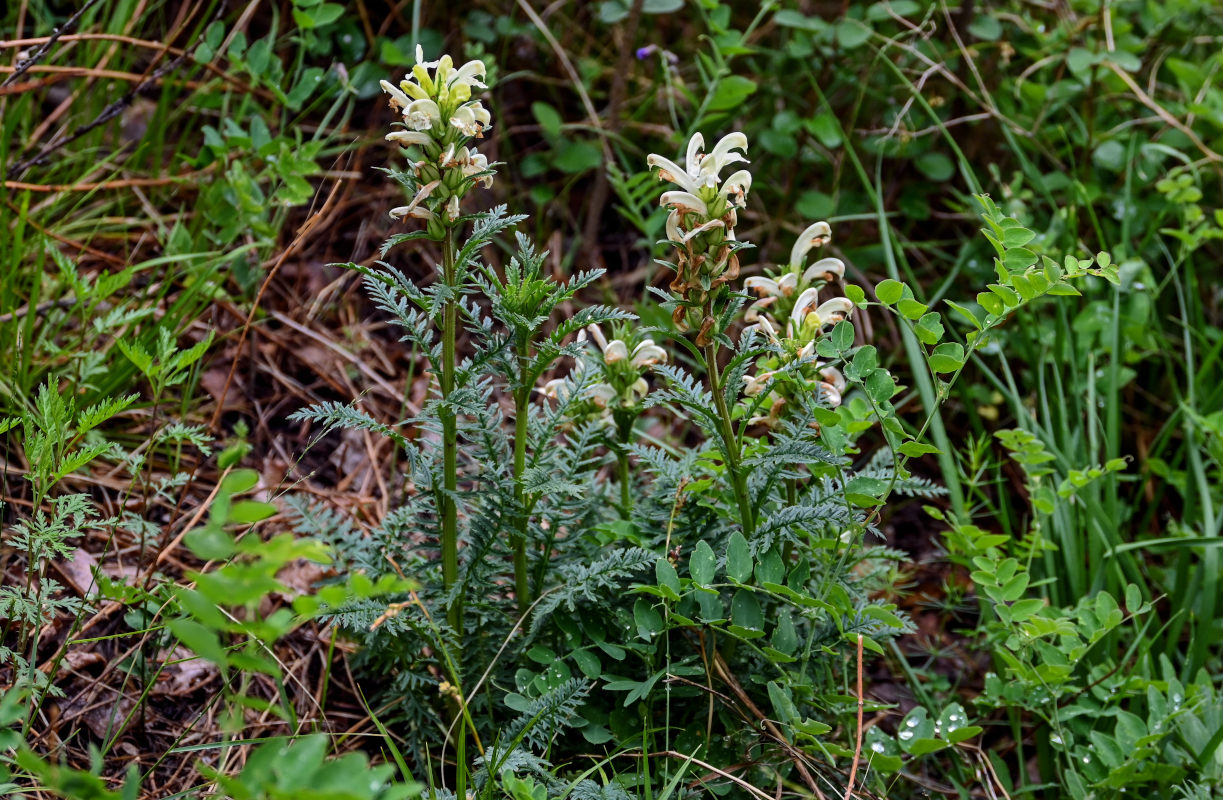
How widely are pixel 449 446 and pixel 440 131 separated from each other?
497mm

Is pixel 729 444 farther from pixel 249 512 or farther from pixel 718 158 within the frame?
pixel 249 512

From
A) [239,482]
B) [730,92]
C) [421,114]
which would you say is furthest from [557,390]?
[730,92]

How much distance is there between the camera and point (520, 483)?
162 cm

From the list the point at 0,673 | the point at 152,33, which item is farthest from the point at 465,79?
the point at 152,33

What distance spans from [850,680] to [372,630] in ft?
3.53

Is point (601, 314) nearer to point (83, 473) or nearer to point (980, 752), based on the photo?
point (980, 752)

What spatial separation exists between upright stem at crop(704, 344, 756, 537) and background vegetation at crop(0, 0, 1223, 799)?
8 centimetres

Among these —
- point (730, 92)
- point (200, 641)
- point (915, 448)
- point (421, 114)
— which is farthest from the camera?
point (730, 92)

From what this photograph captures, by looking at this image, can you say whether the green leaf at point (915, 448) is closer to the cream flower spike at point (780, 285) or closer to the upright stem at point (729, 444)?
the upright stem at point (729, 444)

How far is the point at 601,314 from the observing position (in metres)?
1.51

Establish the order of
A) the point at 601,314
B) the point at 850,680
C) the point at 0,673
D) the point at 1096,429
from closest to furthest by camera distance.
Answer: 1. the point at 601,314
2. the point at 0,673
3. the point at 850,680
4. the point at 1096,429

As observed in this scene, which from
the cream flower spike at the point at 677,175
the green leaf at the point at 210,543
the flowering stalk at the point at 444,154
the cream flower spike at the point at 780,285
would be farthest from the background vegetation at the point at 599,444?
the cream flower spike at the point at 677,175

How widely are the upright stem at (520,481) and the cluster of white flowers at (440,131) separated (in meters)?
0.28

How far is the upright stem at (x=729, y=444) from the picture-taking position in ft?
5.17
